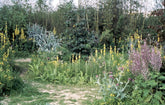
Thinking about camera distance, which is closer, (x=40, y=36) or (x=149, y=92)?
(x=149, y=92)

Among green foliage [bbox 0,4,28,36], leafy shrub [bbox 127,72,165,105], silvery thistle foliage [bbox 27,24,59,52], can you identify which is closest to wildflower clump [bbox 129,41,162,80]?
leafy shrub [bbox 127,72,165,105]

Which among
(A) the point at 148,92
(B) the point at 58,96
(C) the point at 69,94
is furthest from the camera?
(C) the point at 69,94

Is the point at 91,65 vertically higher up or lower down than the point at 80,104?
higher up

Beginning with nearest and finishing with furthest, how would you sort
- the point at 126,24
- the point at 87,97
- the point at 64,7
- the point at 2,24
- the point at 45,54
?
the point at 87,97 → the point at 45,54 → the point at 2,24 → the point at 126,24 → the point at 64,7

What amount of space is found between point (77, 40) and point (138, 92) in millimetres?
4056

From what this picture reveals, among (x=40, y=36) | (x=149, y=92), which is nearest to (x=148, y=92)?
(x=149, y=92)

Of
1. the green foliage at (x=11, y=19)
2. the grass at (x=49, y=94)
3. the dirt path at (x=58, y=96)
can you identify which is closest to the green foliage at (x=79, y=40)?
the grass at (x=49, y=94)

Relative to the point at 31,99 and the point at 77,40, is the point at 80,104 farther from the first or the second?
the point at 77,40

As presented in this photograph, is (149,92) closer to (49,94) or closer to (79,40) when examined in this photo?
(49,94)

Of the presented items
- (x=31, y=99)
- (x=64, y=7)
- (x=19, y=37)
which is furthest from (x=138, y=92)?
(x=64, y=7)

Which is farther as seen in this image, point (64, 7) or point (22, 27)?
point (64, 7)

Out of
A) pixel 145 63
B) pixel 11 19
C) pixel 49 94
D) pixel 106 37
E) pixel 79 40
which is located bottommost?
pixel 49 94

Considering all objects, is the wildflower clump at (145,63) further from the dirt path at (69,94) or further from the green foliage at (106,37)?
the green foliage at (106,37)

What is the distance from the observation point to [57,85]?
554 centimetres
